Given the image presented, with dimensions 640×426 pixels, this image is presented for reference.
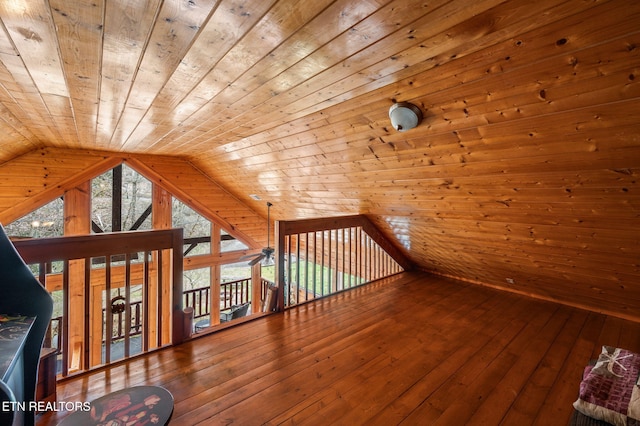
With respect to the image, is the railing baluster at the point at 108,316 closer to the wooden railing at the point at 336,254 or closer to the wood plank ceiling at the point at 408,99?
the wood plank ceiling at the point at 408,99

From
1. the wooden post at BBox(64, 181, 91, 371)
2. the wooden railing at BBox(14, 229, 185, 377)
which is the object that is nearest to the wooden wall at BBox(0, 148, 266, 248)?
the wooden post at BBox(64, 181, 91, 371)

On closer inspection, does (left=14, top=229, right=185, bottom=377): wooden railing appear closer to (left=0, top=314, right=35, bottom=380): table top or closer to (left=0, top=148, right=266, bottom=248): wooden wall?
(left=0, top=314, right=35, bottom=380): table top

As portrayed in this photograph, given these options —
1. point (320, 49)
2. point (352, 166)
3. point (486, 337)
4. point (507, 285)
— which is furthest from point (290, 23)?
point (507, 285)

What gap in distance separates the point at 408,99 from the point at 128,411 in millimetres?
2393

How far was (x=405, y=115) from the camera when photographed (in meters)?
2.05

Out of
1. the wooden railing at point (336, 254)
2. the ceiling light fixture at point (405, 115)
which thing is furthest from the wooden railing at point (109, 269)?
the ceiling light fixture at point (405, 115)

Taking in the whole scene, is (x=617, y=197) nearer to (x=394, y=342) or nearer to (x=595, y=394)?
(x=595, y=394)

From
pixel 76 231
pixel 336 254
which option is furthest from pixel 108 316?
pixel 76 231

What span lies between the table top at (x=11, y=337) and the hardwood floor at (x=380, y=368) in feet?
2.60

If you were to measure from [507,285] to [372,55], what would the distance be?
3735 mm

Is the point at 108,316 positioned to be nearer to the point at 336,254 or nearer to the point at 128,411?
the point at 128,411

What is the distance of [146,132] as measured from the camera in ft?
10.7

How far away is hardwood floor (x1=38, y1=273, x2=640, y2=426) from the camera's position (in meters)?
1.70

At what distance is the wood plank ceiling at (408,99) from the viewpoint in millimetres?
1233
